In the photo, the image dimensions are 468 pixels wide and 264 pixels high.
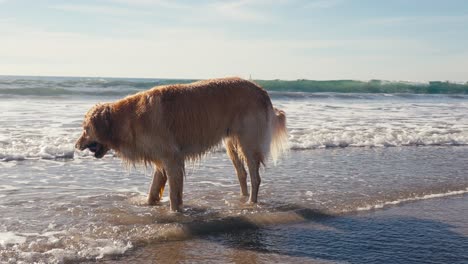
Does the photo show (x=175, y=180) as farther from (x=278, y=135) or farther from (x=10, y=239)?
(x=10, y=239)

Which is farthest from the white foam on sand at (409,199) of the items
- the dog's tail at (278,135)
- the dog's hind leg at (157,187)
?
the dog's hind leg at (157,187)

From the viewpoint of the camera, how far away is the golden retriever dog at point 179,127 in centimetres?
653

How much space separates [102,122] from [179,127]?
37.4 inches

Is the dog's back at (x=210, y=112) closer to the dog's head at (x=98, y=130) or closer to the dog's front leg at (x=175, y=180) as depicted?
the dog's front leg at (x=175, y=180)

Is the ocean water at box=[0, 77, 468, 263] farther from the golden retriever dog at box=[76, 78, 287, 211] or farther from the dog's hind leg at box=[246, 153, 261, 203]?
the golden retriever dog at box=[76, 78, 287, 211]

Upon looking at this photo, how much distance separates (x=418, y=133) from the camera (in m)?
14.0

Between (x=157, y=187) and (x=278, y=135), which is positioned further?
(x=278, y=135)

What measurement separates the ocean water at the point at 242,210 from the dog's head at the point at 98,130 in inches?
27.8

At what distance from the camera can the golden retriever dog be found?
653cm

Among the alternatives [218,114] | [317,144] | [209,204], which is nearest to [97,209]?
[209,204]

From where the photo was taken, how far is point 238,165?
24.7 ft

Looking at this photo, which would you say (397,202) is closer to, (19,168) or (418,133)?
(19,168)

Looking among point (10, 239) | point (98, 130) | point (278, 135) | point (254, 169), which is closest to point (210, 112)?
point (254, 169)

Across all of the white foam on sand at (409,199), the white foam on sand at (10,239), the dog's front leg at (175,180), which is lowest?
the white foam on sand at (10,239)
